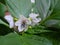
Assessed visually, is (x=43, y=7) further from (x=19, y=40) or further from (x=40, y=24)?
(x=19, y=40)

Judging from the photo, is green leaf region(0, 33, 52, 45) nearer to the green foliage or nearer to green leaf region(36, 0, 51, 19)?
the green foliage

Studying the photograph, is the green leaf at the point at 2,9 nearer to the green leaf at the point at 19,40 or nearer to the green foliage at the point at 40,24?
the green foliage at the point at 40,24

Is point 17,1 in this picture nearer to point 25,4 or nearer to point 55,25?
point 25,4

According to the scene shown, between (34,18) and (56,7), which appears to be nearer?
(34,18)

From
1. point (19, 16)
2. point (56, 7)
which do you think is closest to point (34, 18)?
point (19, 16)

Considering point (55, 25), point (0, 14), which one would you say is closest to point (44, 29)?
point (55, 25)

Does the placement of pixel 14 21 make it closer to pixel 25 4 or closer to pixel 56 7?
pixel 25 4

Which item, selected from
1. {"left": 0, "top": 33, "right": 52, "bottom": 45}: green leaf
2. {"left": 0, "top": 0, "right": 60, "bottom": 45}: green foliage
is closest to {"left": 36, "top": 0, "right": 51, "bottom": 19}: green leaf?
{"left": 0, "top": 0, "right": 60, "bottom": 45}: green foliage

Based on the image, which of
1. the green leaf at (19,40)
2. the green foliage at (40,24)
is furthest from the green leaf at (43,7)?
the green leaf at (19,40)
